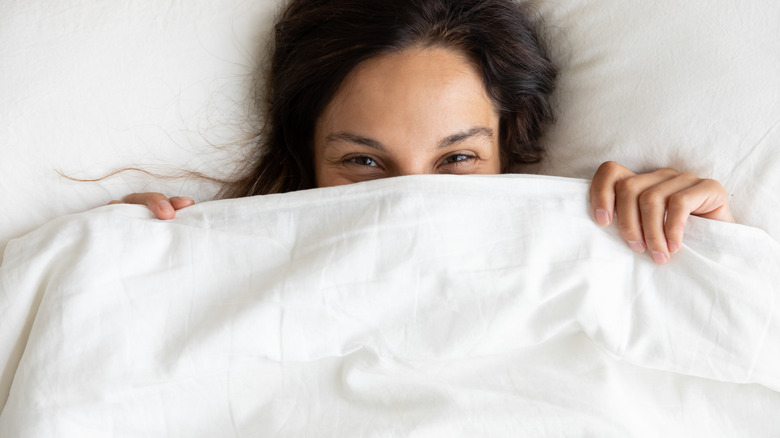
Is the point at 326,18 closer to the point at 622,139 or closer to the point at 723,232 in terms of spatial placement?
the point at 622,139

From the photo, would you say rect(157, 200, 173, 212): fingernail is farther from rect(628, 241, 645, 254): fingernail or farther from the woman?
rect(628, 241, 645, 254): fingernail

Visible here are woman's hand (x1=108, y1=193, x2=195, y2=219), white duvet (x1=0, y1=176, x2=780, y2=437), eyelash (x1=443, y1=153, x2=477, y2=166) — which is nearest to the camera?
white duvet (x1=0, y1=176, x2=780, y2=437)

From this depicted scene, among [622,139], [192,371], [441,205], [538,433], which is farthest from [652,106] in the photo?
[192,371]

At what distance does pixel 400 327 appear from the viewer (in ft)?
2.44

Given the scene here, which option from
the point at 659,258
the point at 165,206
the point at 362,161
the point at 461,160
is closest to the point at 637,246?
the point at 659,258

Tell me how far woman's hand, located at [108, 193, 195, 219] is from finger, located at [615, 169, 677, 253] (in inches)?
21.9

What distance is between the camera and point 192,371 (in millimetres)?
721

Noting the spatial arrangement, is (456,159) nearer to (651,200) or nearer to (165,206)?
(651,200)

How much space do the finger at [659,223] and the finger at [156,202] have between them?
58 centimetres

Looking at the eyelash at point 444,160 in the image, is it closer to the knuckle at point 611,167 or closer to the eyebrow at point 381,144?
the eyebrow at point 381,144

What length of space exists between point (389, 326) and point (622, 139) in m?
0.44

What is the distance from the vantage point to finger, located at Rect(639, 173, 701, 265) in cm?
76

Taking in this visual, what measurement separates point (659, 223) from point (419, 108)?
1.11ft

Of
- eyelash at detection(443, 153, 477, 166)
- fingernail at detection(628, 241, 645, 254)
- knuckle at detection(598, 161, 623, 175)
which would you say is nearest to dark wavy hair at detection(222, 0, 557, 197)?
eyelash at detection(443, 153, 477, 166)
